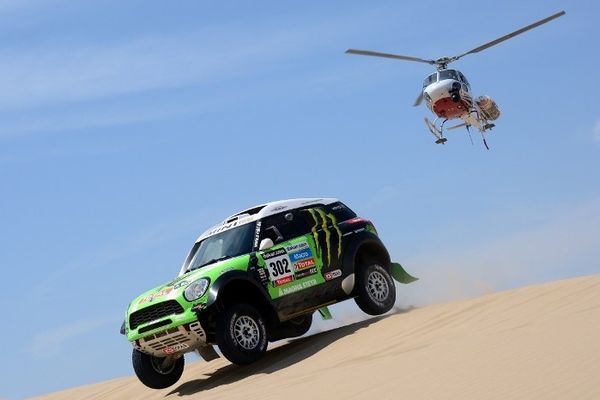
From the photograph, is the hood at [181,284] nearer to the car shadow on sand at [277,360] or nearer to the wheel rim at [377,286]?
the car shadow on sand at [277,360]

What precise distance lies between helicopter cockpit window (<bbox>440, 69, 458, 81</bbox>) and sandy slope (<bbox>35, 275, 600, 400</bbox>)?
47.2 ft

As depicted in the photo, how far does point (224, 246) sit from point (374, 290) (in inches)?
97.4

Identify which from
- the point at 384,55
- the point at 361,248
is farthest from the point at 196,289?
the point at 384,55

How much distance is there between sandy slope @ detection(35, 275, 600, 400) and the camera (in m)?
8.34

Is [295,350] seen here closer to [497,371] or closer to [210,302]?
[210,302]

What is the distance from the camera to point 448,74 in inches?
1081

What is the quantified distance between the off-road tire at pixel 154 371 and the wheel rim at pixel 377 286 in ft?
9.61

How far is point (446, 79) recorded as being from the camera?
2722 centimetres

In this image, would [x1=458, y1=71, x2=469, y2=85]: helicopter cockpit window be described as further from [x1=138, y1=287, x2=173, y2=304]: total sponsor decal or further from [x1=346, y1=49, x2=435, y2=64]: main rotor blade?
[x1=138, y1=287, x2=173, y2=304]: total sponsor decal

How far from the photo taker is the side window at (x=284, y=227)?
13.5 meters

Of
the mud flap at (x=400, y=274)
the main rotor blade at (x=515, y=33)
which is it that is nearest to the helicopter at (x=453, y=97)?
the main rotor blade at (x=515, y=33)

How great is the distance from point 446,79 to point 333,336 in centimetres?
1486

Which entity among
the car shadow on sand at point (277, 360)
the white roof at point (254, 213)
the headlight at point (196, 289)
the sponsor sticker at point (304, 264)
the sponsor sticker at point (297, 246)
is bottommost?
the car shadow on sand at point (277, 360)

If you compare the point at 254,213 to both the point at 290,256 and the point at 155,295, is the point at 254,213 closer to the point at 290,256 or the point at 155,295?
the point at 290,256
